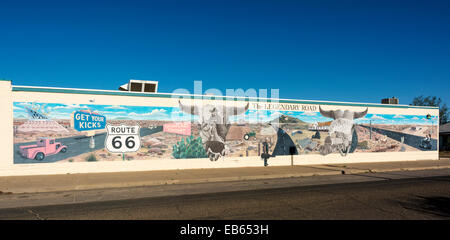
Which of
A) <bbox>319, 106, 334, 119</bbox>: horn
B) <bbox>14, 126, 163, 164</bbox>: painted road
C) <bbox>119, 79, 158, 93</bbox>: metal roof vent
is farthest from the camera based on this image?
<bbox>319, 106, 334, 119</bbox>: horn

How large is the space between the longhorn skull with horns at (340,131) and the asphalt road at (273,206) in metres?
10.0

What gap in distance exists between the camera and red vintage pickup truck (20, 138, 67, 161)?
47.5ft

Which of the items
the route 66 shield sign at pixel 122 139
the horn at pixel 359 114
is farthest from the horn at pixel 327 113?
the route 66 shield sign at pixel 122 139

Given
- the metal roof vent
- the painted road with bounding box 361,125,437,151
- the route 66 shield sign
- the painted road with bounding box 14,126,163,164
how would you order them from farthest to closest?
the painted road with bounding box 361,125,437,151 → the metal roof vent → the route 66 shield sign → the painted road with bounding box 14,126,163,164

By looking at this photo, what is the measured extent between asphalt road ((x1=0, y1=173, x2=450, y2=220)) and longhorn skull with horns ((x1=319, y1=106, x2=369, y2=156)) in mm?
10030

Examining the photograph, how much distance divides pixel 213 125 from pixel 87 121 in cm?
656

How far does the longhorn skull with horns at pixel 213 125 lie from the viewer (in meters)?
17.6

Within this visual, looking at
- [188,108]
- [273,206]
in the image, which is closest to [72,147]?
[188,108]

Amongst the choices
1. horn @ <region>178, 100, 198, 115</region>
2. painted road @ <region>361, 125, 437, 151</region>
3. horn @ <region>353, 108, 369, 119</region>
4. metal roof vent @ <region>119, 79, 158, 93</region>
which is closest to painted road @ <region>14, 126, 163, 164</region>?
metal roof vent @ <region>119, 79, 158, 93</region>

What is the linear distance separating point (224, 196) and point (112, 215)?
11.7 ft

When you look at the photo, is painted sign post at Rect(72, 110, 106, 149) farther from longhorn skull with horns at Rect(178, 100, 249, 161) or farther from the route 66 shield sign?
longhorn skull with horns at Rect(178, 100, 249, 161)

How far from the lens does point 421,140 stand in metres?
24.4
